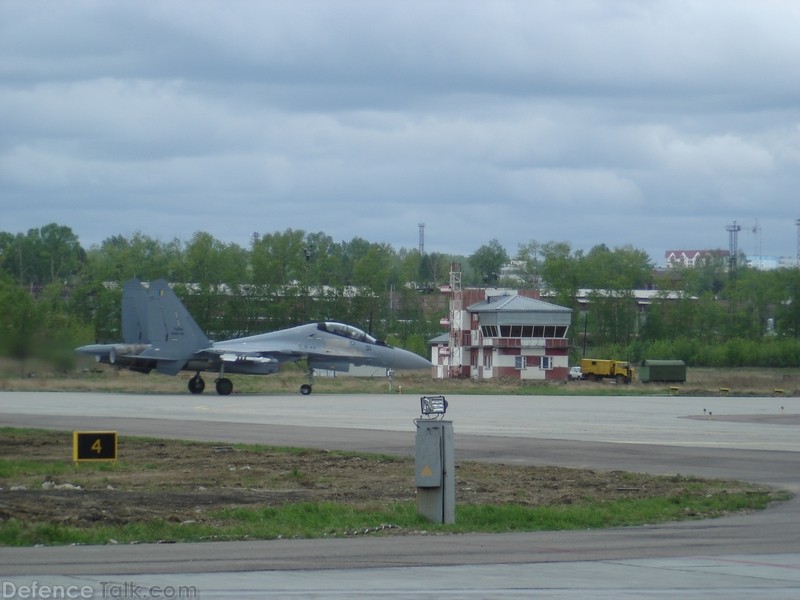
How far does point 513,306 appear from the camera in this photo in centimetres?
8331

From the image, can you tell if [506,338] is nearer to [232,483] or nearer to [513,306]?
[513,306]

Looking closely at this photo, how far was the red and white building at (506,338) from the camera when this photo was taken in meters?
82.1

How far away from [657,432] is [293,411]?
13.3 meters

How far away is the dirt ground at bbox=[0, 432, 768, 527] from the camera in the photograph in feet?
50.6

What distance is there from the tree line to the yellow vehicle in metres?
23.1

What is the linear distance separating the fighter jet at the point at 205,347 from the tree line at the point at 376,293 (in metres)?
22.6

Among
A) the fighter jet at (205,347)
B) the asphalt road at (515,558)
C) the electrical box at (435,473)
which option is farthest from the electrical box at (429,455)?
the fighter jet at (205,347)

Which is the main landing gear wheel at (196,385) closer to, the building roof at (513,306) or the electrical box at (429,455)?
the building roof at (513,306)

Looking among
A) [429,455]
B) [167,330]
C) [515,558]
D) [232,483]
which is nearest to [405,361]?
[167,330]

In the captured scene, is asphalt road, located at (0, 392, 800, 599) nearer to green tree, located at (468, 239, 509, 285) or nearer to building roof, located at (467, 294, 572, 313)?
building roof, located at (467, 294, 572, 313)

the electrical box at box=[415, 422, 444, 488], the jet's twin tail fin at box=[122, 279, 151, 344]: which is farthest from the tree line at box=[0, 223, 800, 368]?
the electrical box at box=[415, 422, 444, 488]

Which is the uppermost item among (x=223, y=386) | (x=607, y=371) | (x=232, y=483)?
(x=232, y=483)

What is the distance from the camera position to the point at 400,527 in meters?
14.4

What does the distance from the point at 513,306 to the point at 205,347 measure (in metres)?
35.8
